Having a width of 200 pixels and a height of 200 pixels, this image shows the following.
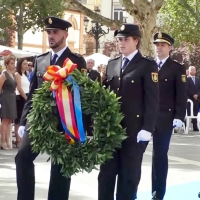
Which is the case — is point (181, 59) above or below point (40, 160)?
above

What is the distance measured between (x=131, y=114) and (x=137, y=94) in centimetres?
22

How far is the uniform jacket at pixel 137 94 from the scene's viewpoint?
23.4 ft

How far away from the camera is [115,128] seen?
6.86 metres

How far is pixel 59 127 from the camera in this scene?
693 cm

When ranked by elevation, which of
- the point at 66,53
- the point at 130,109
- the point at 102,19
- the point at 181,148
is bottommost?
the point at 181,148

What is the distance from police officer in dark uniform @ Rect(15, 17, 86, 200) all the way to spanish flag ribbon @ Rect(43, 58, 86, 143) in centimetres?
16

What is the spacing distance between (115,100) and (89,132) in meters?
0.40

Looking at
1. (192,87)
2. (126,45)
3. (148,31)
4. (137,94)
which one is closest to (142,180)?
(137,94)

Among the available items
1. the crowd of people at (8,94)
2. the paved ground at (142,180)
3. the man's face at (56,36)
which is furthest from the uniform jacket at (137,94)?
the crowd of people at (8,94)

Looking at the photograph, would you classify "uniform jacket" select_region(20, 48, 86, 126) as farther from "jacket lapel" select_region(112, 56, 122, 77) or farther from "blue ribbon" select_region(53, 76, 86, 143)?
"blue ribbon" select_region(53, 76, 86, 143)

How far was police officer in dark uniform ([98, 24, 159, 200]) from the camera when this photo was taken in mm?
7105

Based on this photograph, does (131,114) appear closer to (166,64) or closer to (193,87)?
(166,64)

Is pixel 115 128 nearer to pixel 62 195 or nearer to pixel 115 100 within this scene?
pixel 115 100

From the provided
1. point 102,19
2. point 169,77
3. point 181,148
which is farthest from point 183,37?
point 169,77
